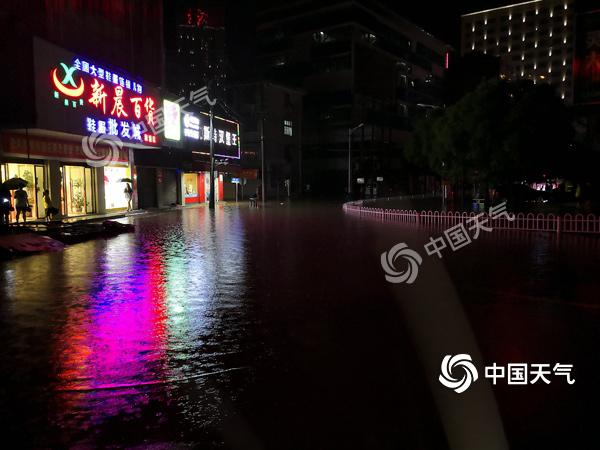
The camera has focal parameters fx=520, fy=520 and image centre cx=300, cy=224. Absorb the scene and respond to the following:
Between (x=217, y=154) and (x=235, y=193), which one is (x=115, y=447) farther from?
(x=235, y=193)

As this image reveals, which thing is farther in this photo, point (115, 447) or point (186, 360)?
point (186, 360)

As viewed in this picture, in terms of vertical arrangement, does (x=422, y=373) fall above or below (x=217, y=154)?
below

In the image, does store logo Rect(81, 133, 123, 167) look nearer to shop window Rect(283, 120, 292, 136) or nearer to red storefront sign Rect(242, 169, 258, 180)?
red storefront sign Rect(242, 169, 258, 180)

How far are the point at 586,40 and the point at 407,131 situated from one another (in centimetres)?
6549

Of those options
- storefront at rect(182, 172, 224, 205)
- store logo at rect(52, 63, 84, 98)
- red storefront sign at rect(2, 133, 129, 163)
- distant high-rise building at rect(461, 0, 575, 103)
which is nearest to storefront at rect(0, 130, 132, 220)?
red storefront sign at rect(2, 133, 129, 163)

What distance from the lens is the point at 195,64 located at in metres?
49.3

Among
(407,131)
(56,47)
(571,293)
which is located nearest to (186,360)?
(571,293)

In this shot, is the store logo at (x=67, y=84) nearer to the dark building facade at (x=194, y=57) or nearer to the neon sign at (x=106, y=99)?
the neon sign at (x=106, y=99)

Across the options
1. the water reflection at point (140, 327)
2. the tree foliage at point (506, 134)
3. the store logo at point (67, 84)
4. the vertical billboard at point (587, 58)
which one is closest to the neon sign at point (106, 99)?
the store logo at point (67, 84)

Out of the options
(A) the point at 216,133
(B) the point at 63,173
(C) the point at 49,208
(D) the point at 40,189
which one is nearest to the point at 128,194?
(B) the point at 63,173

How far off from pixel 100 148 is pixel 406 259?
22.9 metres

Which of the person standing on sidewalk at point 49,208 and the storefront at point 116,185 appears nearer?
the person standing on sidewalk at point 49,208

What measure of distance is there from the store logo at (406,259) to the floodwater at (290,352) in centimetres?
30

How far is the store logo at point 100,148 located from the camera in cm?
2906
